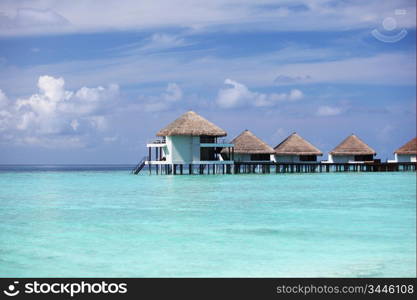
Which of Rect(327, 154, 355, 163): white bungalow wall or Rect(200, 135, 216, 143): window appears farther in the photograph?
Rect(327, 154, 355, 163): white bungalow wall

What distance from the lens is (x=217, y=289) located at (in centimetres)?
823

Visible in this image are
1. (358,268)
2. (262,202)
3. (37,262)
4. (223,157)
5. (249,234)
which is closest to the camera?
(358,268)

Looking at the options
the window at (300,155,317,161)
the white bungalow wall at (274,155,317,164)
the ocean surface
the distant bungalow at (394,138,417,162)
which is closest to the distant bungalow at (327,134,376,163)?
the window at (300,155,317,161)

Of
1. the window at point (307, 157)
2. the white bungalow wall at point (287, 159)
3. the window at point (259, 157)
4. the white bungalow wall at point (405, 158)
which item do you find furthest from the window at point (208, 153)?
the white bungalow wall at point (405, 158)

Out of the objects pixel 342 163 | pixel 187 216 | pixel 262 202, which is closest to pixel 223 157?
pixel 342 163

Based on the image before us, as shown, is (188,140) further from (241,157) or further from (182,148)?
(241,157)

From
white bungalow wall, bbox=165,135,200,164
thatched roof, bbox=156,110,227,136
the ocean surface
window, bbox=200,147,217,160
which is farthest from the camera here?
window, bbox=200,147,217,160

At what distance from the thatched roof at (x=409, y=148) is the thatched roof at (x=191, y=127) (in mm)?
16411

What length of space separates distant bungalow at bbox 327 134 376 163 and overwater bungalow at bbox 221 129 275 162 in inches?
Result: 249

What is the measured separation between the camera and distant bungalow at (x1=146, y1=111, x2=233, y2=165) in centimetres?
4128

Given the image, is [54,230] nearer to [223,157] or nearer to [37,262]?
[37,262]

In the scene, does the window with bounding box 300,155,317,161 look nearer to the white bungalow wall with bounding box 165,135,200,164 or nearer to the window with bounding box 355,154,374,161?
the window with bounding box 355,154,374,161

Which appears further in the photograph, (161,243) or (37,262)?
(161,243)

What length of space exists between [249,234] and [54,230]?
436 centimetres
